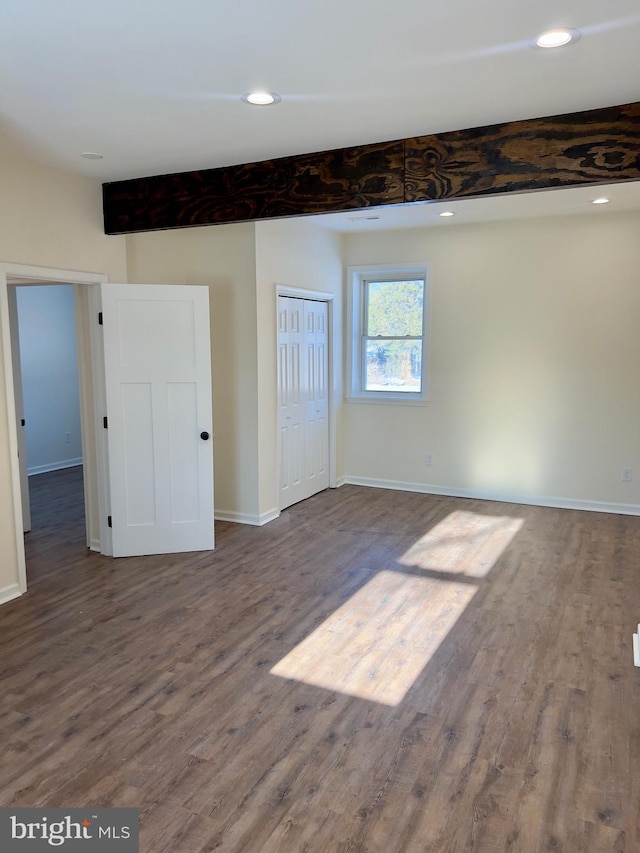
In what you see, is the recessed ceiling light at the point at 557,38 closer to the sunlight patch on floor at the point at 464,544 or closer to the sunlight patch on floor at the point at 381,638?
the sunlight patch on floor at the point at 381,638

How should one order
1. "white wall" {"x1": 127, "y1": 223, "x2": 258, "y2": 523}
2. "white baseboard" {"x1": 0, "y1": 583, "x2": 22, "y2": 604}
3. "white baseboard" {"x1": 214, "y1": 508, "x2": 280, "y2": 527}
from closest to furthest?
"white baseboard" {"x1": 0, "y1": 583, "x2": 22, "y2": 604}
"white wall" {"x1": 127, "y1": 223, "x2": 258, "y2": 523}
"white baseboard" {"x1": 214, "y1": 508, "x2": 280, "y2": 527}

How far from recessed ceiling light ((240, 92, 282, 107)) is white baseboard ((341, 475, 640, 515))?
14.7 ft

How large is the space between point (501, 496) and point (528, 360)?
1359 mm

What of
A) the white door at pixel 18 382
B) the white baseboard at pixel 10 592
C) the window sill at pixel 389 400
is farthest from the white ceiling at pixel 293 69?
the window sill at pixel 389 400

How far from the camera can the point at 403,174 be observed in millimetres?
3424

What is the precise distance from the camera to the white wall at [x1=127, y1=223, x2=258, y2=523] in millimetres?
5133

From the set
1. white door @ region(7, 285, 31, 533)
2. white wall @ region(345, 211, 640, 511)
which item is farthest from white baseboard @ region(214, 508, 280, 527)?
white wall @ region(345, 211, 640, 511)

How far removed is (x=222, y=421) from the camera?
5434mm

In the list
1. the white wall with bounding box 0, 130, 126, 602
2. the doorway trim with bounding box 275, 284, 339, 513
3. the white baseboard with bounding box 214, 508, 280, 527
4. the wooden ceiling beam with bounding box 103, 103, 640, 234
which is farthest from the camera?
the doorway trim with bounding box 275, 284, 339, 513

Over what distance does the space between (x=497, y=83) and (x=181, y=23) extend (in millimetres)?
1332

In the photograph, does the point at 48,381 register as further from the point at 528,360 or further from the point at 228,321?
the point at 528,360

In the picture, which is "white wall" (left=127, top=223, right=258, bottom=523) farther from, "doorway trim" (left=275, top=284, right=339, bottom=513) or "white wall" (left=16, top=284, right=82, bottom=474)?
"white wall" (left=16, top=284, right=82, bottom=474)

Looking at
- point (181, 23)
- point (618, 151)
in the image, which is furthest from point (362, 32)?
point (618, 151)
